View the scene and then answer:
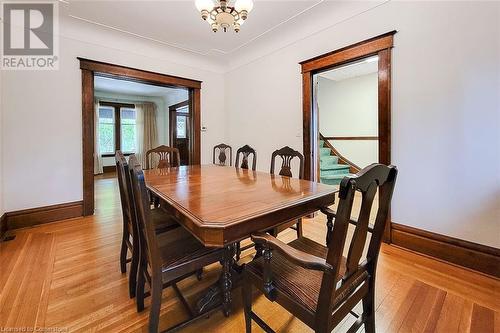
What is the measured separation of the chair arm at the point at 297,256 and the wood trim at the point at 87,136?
10.5 feet

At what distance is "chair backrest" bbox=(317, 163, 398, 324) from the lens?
0.76 m

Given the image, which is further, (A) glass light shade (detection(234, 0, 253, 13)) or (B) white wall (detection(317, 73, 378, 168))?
(B) white wall (detection(317, 73, 378, 168))

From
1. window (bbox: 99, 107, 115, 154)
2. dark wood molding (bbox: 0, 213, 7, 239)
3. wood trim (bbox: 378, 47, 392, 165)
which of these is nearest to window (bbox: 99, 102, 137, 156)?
window (bbox: 99, 107, 115, 154)

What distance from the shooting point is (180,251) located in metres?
1.29

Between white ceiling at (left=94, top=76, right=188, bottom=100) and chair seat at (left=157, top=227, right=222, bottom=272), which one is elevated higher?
white ceiling at (left=94, top=76, right=188, bottom=100)

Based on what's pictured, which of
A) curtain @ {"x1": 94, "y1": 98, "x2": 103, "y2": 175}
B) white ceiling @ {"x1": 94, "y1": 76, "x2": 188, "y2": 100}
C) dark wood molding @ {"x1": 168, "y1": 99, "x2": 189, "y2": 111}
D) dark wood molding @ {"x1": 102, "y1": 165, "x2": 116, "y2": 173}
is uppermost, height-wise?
white ceiling @ {"x1": 94, "y1": 76, "x2": 188, "y2": 100}

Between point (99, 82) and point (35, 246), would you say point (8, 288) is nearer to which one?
→ point (35, 246)

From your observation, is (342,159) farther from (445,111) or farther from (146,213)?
(146,213)

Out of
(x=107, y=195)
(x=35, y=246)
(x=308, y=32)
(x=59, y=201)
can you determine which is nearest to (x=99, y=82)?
(x=107, y=195)

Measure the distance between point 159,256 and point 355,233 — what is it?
87 centimetres

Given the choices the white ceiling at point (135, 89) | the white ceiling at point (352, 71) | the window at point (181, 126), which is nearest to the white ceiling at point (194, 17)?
the white ceiling at point (352, 71)

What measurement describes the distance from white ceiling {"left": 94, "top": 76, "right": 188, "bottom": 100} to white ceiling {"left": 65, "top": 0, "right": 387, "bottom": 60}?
99.4 inches

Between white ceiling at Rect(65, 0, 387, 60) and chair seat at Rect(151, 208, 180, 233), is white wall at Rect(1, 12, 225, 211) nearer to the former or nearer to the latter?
white ceiling at Rect(65, 0, 387, 60)

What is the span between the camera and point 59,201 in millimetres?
3119
